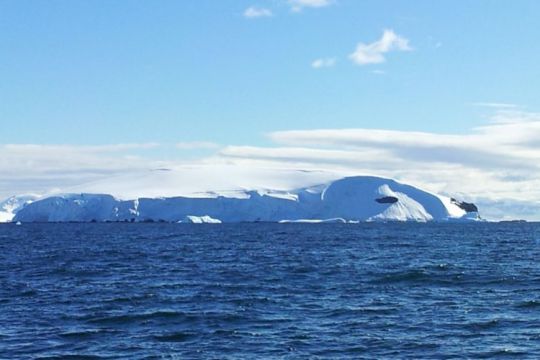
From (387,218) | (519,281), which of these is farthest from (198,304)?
(387,218)

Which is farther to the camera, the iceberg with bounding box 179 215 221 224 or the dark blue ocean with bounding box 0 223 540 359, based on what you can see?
the iceberg with bounding box 179 215 221 224

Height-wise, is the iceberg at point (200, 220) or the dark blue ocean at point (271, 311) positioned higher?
the iceberg at point (200, 220)

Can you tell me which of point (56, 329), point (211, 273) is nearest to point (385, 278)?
point (211, 273)

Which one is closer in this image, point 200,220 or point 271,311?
point 271,311

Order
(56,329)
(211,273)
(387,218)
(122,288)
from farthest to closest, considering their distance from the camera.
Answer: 1. (387,218)
2. (211,273)
3. (122,288)
4. (56,329)

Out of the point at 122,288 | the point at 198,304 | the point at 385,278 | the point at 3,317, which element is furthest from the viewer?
the point at 385,278

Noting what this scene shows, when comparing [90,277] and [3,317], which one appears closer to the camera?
[3,317]

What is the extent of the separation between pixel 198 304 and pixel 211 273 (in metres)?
13.2

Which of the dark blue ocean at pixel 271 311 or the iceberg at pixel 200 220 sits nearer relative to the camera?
the dark blue ocean at pixel 271 311

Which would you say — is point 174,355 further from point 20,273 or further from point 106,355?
point 20,273

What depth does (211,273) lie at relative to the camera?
4466 cm

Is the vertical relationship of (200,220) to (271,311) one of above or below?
above

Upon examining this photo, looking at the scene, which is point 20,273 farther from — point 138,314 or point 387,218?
point 387,218

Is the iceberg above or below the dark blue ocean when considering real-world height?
above
